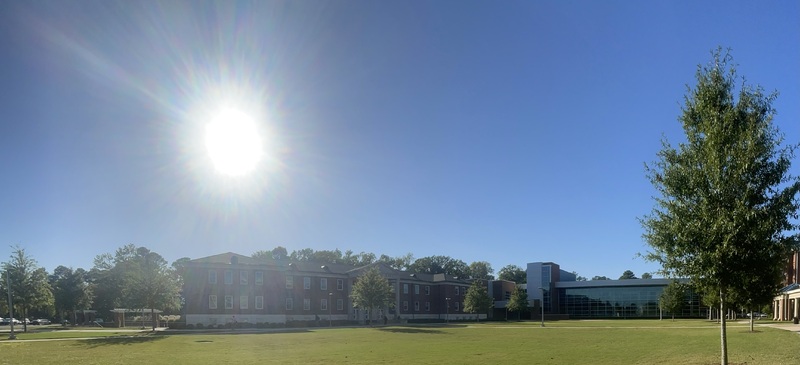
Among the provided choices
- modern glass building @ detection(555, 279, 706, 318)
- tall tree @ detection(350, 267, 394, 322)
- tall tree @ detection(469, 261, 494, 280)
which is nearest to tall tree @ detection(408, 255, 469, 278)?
tall tree @ detection(469, 261, 494, 280)

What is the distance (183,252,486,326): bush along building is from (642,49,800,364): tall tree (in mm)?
57431

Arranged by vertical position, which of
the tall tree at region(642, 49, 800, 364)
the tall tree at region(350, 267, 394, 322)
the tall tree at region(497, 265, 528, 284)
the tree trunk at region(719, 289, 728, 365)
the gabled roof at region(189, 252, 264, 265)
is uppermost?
the tall tree at region(642, 49, 800, 364)

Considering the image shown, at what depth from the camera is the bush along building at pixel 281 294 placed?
223 feet

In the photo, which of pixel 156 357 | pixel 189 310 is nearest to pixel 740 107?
pixel 156 357

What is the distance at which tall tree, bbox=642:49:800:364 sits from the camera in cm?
1409

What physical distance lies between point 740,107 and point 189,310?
65206mm

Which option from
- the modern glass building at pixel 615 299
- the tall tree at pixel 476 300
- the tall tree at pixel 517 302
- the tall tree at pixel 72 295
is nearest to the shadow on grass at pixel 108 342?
the tall tree at pixel 476 300

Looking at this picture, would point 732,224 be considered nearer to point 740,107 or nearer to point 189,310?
point 740,107

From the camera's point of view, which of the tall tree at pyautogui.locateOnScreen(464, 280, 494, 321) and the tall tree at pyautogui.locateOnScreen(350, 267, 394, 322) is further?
the tall tree at pyautogui.locateOnScreen(464, 280, 494, 321)

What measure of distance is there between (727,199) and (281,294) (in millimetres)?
69224

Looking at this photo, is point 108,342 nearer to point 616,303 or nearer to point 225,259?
point 225,259

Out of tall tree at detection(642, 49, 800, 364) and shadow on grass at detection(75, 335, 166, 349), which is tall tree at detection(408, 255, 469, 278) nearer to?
shadow on grass at detection(75, 335, 166, 349)

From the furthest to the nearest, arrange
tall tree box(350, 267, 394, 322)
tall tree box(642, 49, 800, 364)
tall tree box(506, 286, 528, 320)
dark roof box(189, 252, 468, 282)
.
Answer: tall tree box(506, 286, 528, 320), dark roof box(189, 252, 468, 282), tall tree box(350, 267, 394, 322), tall tree box(642, 49, 800, 364)

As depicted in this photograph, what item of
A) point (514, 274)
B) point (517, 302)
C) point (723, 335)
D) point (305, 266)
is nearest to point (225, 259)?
point (305, 266)
